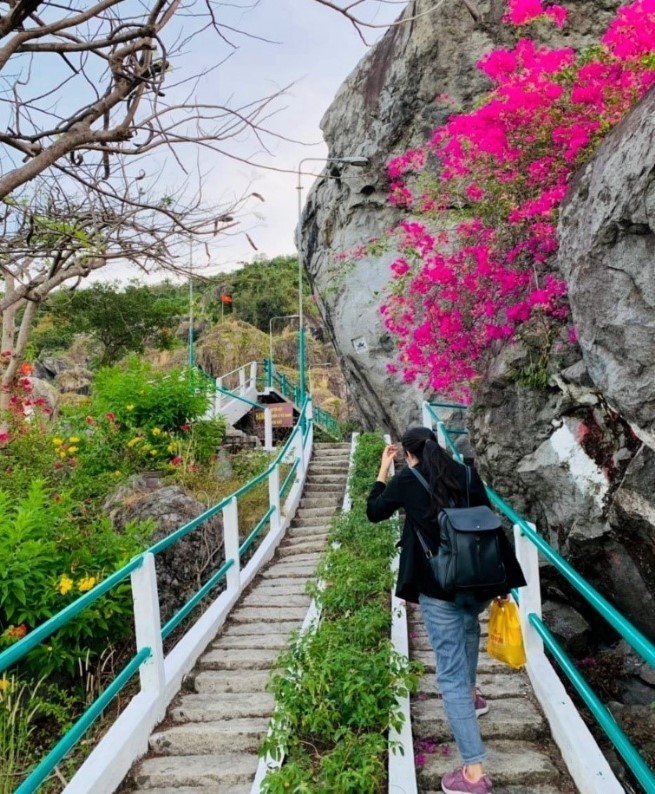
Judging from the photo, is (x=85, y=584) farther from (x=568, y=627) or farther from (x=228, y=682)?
(x=568, y=627)

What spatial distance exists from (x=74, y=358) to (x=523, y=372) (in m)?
32.5

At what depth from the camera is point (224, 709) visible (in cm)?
394

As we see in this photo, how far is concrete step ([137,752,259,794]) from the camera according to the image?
3223mm

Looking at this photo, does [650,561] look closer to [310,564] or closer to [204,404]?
[310,564]

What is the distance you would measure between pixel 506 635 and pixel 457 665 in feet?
1.31

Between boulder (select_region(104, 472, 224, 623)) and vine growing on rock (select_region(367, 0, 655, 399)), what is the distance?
3440 mm

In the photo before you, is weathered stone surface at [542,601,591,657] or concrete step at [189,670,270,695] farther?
weathered stone surface at [542,601,591,657]

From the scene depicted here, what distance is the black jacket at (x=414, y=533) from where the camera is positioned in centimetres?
295

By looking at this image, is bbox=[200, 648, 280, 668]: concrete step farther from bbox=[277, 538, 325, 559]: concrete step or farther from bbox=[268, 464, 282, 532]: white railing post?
bbox=[268, 464, 282, 532]: white railing post

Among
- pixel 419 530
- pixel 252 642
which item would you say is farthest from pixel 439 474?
pixel 252 642

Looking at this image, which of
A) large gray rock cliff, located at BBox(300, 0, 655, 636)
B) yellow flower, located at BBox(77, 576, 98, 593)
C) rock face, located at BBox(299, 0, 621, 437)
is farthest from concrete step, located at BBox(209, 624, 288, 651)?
rock face, located at BBox(299, 0, 621, 437)

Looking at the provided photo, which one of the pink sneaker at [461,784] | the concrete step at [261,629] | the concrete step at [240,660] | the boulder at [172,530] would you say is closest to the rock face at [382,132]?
the boulder at [172,530]

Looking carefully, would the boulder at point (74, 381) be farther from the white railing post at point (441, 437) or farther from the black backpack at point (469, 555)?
the black backpack at point (469, 555)

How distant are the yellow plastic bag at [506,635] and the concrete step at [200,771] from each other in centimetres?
147
